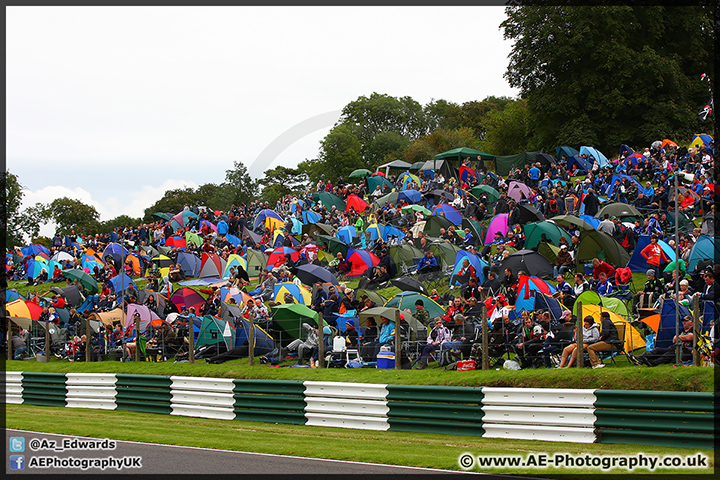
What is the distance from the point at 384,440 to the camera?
12.2m

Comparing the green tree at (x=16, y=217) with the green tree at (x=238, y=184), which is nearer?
the green tree at (x=16, y=217)

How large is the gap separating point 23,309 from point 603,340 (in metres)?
20.9

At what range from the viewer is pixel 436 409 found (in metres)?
12.6

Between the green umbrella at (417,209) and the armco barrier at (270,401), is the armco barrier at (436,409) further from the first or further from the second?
the green umbrella at (417,209)

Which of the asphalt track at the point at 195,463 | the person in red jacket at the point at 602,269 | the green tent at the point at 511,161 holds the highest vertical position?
the green tent at the point at 511,161

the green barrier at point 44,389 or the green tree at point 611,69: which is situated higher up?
the green tree at point 611,69

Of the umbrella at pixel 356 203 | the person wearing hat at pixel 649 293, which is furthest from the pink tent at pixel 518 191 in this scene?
the person wearing hat at pixel 649 293

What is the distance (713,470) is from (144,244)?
35.0m

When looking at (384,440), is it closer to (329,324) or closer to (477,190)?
(329,324)

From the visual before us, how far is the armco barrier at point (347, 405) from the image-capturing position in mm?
13180

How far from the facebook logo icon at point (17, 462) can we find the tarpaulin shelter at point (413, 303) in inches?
395

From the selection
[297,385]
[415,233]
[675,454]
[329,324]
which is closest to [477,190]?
[415,233]

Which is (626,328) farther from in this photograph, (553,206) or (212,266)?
(212,266)

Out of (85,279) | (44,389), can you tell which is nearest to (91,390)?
(44,389)
